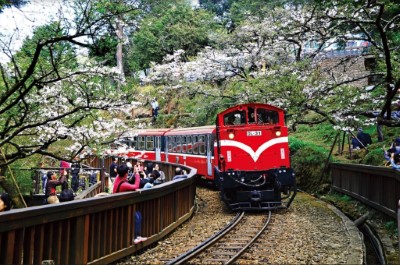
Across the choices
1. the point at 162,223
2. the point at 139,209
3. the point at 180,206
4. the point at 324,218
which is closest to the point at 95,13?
the point at 139,209

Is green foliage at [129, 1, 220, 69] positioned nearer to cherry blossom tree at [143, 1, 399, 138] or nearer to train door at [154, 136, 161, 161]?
cherry blossom tree at [143, 1, 399, 138]

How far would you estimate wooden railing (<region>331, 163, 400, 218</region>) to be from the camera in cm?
1013

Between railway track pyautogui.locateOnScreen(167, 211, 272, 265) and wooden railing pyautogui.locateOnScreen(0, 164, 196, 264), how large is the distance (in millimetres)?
1001

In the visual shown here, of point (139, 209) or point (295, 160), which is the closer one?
point (139, 209)

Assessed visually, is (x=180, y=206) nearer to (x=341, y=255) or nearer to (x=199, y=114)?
(x=341, y=255)

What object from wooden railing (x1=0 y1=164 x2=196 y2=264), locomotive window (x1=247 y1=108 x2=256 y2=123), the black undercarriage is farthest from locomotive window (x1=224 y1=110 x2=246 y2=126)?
wooden railing (x1=0 y1=164 x2=196 y2=264)

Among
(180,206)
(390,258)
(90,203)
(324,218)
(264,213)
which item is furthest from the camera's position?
(264,213)

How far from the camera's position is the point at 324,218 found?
41.9ft

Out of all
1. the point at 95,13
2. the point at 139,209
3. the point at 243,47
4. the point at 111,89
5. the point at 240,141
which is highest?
the point at 243,47

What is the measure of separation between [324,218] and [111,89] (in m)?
6.86

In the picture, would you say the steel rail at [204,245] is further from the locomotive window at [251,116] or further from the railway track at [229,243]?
the locomotive window at [251,116]

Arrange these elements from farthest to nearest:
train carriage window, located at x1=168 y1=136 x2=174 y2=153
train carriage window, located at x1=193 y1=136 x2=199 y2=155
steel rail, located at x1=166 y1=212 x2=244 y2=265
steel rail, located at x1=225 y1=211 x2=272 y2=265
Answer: train carriage window, located at x1=168 y1=136 x2=174 y2=153 → train carriage window, located at x1=193 y1=136 x2=199 y2=155 → steel rail, located at x1=225 y1=211 x2=272 y2=265 → steel rail, located at x1=166 y1=212 x2=244 y2=265

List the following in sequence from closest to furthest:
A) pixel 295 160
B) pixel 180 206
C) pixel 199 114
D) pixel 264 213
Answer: pixel 180 206, pixel 264 213, pixel 295 160, pixel 199 114

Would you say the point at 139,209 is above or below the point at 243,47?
below
